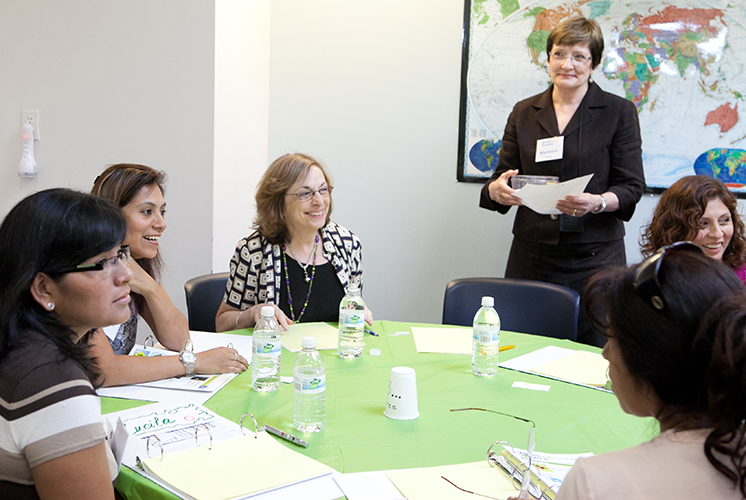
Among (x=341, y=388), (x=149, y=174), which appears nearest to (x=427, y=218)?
(x=149, y=174)

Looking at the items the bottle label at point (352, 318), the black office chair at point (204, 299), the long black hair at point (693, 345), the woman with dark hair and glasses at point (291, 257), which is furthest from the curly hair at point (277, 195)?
the long black hair at point (693, 345)

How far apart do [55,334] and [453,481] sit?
0.81 m

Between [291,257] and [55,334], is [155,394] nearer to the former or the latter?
[55,334]

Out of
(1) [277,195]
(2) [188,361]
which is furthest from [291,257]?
(2) [188,361]

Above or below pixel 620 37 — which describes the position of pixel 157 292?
below

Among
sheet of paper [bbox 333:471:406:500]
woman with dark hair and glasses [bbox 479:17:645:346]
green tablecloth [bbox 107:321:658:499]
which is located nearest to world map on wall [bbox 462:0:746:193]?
woman with dark hair and glasses [bbox 479:17:645:346]

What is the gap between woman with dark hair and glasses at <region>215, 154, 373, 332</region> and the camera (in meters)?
2.44

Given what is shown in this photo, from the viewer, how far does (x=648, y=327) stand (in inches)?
32.2

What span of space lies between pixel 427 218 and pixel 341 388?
245 centimetres

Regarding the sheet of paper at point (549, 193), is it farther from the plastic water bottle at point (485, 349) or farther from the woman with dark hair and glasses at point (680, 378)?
the woman with dark hair and glasses at point (680, 378)

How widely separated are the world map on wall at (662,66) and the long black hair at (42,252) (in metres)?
3.08

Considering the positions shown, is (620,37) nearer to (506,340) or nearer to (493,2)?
(493,2)

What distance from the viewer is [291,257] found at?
2504mm

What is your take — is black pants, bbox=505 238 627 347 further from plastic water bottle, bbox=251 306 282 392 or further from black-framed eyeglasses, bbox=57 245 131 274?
black-framed eyeglasses, bbox=57 245 131 274
